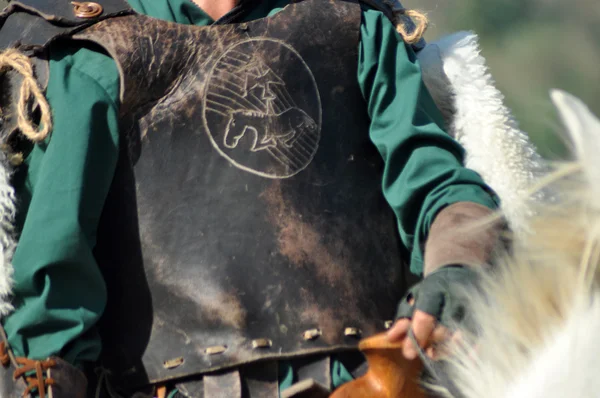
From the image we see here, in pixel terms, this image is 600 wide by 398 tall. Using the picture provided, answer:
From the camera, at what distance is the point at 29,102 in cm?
212

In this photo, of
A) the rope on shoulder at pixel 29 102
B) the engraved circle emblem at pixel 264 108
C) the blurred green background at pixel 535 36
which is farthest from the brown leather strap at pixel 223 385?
the blurred green background at pixel 535 36

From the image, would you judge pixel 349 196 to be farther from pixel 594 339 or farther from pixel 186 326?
pixel 594 339

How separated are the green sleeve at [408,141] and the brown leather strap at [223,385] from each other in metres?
0.40

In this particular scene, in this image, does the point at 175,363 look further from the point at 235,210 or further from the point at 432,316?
the point at 432,316

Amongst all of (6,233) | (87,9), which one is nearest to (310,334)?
(6,233)

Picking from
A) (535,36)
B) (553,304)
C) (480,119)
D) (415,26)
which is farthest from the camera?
(535,36)

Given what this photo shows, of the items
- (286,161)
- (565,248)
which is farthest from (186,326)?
(565,248)

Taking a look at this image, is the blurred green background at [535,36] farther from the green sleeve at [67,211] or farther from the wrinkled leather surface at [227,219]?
the green sleeve at [67,211]

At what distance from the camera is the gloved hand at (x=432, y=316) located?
1.92 m

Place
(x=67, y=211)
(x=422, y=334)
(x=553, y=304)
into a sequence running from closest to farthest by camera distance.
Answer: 1. (x=553, y=304)
2. (x=422, y=334)
3. (x=67, y=211)

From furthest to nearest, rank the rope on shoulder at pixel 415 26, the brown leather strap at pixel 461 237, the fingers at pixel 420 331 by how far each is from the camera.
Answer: the rope on shoulder at pixel 415 26 < the brown leather strap at pixel 461 237 < the fingers at pixel 420 331

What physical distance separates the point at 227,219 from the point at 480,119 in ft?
1.67

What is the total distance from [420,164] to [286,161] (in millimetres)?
232

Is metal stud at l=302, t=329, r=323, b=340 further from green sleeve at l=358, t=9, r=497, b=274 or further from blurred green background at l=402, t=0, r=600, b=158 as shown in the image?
blurred green background at l=402, t=0, r=600, b=158
